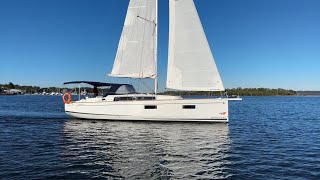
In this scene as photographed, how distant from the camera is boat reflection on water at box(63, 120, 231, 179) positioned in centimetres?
1302

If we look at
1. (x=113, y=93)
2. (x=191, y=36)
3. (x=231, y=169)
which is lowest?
(x=231, y=169)

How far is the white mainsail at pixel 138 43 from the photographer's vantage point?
106 ft

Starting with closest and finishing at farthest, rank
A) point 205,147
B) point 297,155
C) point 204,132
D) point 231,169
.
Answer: point 231,169, point 297,155, point 205,147, point 204,132

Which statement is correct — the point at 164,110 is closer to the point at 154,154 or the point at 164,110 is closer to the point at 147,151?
the point at 147,151

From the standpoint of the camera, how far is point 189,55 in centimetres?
3042

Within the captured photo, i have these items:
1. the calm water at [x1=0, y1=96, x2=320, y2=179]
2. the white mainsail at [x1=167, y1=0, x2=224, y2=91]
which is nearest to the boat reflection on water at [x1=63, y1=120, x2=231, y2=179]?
the calm water at [x1=0, y1=96, x2=320, y2=179]

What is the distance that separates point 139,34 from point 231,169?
71.6ft

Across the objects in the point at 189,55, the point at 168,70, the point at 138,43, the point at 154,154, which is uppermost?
the point at 138,43

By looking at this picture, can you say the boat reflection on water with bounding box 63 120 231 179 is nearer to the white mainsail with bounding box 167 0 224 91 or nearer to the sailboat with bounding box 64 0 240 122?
the sailboat with bounding box 64 0 240 122

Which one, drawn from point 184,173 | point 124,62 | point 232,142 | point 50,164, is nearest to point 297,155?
point 232,142

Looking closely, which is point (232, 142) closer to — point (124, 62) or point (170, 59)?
point (170, 59)

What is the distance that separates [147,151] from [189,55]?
595 inches

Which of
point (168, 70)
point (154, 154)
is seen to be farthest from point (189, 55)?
point (154, 154)

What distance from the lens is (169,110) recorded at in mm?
30344
